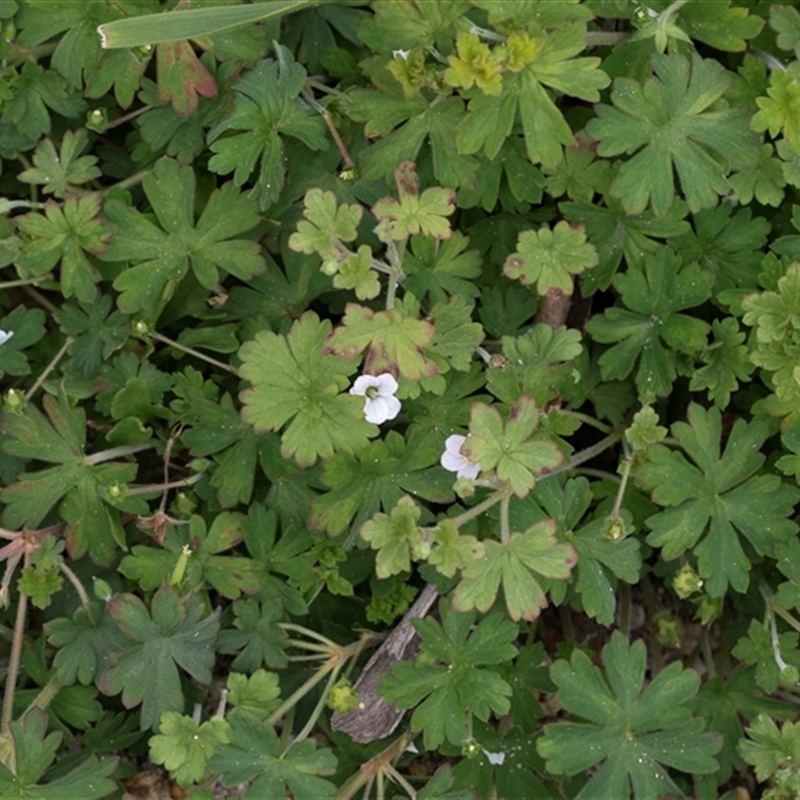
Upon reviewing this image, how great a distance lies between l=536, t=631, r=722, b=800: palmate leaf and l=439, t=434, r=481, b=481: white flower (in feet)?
2.26

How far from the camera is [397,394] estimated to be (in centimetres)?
300

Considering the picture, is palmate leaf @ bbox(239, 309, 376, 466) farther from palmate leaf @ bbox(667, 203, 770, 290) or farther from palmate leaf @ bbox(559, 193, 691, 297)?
palmate leaf @ bbox(667, 203, 770, 290)

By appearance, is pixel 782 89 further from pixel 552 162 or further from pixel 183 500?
pixel 183 500

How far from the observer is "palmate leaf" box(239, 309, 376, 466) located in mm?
2943

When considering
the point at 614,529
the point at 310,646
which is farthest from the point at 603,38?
the point at 310,646

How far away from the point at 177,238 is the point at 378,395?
95cm

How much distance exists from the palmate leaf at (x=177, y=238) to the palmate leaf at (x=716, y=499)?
148 cm

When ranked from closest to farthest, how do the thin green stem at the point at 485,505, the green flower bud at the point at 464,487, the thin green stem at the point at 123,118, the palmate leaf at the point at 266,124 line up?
the green flower bud at the point at 464,487 → the thin green stem at the point at 485,505 → the palmate leaf at the point at 266,124 → the thin green stem at the point at 123,118

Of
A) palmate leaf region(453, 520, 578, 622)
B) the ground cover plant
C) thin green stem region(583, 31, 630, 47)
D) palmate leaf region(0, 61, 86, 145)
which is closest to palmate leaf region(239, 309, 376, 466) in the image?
the ground cover plant

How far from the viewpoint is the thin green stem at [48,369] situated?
11.0 ft

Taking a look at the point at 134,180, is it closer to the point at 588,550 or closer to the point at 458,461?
the point at 458,461

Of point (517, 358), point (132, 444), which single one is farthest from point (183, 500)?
point (517, 358)

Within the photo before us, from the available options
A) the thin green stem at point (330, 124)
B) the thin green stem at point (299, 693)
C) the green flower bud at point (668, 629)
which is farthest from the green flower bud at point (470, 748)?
the thin green stem at point (330, 124)

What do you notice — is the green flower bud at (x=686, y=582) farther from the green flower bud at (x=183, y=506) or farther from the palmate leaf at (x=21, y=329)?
the palmate leaf at (x=21, y=329)
